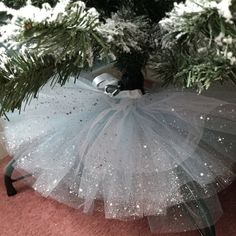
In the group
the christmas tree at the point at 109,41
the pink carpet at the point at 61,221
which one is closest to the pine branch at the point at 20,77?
the christmas tree at the point at 109,41

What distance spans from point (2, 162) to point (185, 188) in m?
0.47

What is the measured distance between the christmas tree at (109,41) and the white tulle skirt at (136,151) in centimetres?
12

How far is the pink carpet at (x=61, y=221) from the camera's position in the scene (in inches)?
28.3

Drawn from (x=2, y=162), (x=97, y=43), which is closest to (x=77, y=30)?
(x=97, y=43)

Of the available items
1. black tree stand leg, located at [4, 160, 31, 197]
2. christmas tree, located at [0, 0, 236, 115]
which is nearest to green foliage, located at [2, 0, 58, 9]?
christmas tree, located at [0, 0, 236, 115]

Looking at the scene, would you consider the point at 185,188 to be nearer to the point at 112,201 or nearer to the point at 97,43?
the point at 112,201

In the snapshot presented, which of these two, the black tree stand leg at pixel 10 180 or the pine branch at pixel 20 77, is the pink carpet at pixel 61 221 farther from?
the pine branch at pixel 20 77

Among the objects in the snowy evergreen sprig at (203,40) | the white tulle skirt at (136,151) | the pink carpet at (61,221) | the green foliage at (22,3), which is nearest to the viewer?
the snowy evergreen sprig at (203,40)

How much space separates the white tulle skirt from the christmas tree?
0.12 m

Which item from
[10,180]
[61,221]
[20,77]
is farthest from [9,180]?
[20,77]

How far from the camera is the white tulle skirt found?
609 millimetres

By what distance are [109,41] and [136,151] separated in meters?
0.23

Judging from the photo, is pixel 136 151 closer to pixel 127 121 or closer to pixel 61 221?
pixel 127 121

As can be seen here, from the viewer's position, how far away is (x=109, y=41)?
1.39 feet
